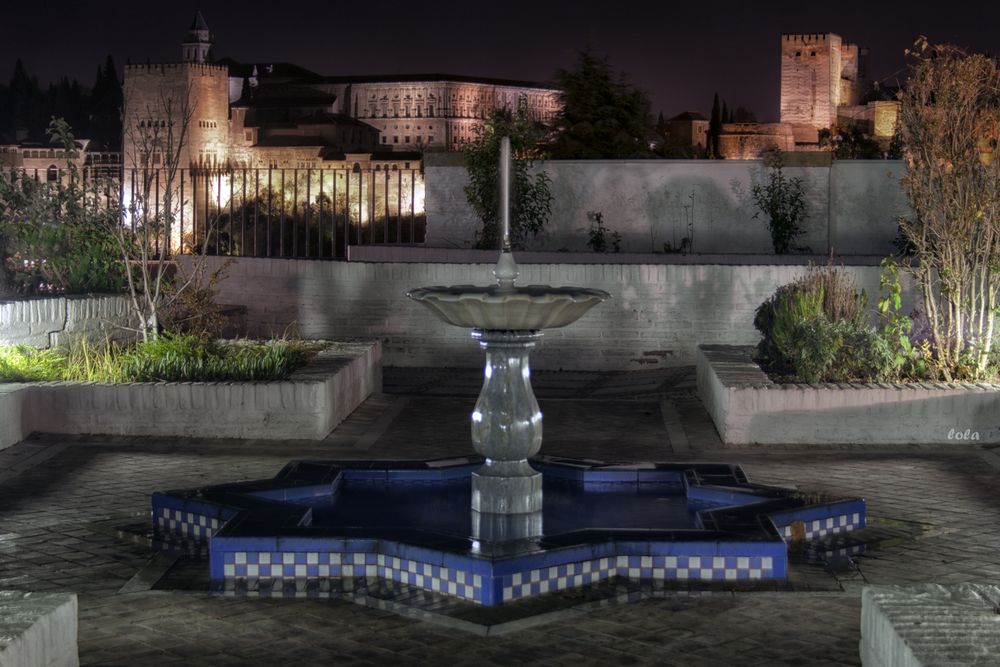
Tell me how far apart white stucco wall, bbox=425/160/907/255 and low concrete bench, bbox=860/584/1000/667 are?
1423cm

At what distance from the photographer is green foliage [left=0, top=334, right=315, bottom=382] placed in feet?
36.8

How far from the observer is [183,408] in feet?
35.4

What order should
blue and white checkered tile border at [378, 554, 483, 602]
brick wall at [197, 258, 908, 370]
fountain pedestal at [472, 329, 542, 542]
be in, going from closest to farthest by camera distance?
blue and white checkered tile border at [378, 554, 483, 602]
fountain pedestal at [472, 329, 542, 542]
brick wall at [197, 258, 908, 370]

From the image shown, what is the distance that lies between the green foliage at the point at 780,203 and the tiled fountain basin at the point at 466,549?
11.3m

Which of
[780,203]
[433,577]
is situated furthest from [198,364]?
[780,203]

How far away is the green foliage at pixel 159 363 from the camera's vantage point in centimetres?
1121

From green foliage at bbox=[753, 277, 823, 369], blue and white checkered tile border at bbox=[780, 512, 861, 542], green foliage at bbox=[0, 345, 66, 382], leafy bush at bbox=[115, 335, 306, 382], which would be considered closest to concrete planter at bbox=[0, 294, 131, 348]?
green foliage at bbox=[0, 345, 66, 382]

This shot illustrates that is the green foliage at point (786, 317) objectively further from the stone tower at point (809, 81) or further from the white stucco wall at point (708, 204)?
the stone tower at point (809, 81)

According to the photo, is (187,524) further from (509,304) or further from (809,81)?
(809,81)

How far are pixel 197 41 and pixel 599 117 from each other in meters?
79.9

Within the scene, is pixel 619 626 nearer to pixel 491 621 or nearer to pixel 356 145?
pixel 491 621

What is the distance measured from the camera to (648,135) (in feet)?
96.3

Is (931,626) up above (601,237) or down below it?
below

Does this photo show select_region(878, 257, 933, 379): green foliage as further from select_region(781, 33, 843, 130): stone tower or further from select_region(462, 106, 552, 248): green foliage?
select_region(781, 33, 843, 130): stone tower
